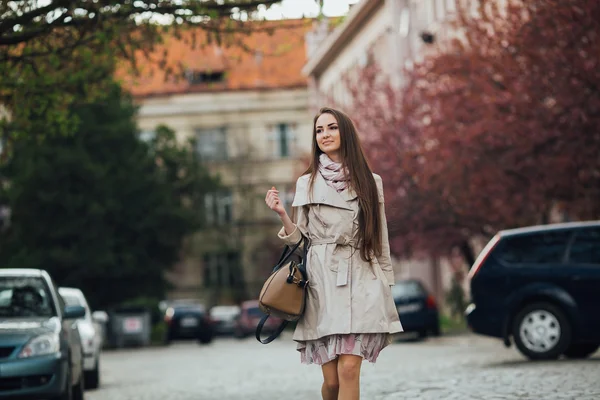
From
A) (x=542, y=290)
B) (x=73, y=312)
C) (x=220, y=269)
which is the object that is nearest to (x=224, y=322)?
(x=220, y=269)

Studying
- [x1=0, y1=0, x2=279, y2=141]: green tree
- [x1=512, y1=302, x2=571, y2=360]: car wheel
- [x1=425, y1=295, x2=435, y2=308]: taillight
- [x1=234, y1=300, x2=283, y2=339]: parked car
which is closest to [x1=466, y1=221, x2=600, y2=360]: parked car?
[x1=512, y1=302, x2=571, y2=360]: car wheel

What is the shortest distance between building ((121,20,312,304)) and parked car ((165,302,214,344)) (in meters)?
25.1

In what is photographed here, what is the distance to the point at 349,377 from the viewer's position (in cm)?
768

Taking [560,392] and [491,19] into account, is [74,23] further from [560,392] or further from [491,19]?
[491,19]

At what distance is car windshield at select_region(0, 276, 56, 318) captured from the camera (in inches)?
563

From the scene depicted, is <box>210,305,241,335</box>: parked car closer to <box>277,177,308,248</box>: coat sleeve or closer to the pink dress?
<box>277,177,308,248</box>: coat sleeve

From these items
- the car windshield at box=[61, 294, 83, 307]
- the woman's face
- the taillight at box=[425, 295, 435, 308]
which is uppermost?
the woman's face

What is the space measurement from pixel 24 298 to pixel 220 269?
65.7 metres

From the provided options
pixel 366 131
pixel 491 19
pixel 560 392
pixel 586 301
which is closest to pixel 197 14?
pixel 560 392

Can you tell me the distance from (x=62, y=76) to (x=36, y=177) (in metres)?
35.2

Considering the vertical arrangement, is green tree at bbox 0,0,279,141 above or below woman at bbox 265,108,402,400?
above

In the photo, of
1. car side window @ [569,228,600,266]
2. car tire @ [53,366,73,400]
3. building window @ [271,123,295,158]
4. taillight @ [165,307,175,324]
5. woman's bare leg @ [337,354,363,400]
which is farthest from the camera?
building window @ [271,123,295,158]

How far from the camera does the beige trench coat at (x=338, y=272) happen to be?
774 centimetres

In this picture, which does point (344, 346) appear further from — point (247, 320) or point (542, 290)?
point (247, 320)
